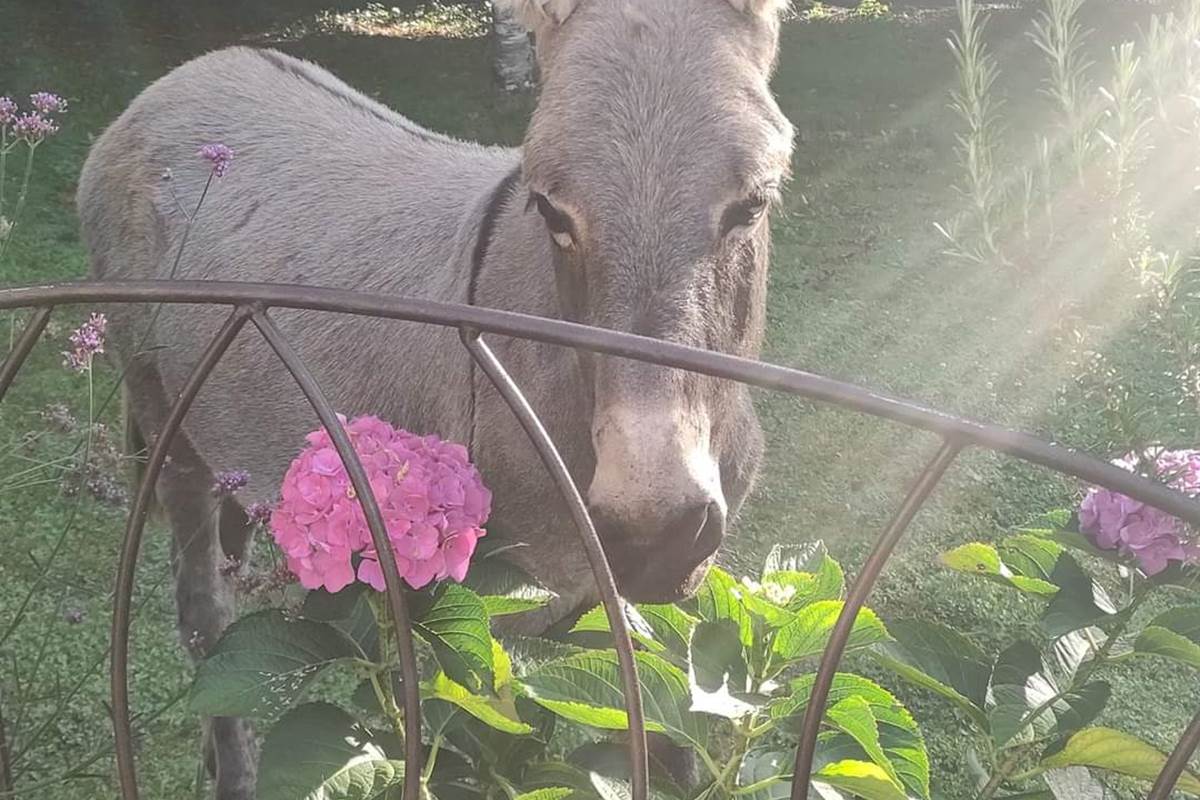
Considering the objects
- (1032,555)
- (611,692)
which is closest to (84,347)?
(611,692)

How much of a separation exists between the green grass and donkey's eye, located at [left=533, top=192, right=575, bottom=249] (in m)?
0.72

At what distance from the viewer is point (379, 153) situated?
3.04 meters

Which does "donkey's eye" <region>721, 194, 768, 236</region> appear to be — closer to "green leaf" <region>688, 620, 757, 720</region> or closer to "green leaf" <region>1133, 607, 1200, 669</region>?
"green leaf" <region>688, 620, 757, 720</region>

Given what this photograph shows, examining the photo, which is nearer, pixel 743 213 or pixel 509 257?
pixel 743 213

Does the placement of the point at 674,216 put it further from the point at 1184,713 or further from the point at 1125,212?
the point at 1184,713

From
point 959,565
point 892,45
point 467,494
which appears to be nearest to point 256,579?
point 467,494

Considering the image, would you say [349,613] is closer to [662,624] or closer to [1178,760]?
[662,624]

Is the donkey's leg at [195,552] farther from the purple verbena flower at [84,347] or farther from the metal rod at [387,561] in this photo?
the metal rod at [387,561]

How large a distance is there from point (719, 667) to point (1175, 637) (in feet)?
1.62

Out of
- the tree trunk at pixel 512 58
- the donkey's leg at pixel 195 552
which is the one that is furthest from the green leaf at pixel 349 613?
the tree trunk at pixel 512 58

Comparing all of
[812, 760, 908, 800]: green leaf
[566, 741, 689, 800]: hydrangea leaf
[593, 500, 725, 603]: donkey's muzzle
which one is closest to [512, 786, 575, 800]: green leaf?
[566, 741, 689, 800]: hydrangea leaf

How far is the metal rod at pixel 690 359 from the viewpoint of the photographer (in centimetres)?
88

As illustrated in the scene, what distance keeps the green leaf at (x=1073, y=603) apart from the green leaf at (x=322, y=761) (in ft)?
2.49

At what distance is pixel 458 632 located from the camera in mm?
1070
